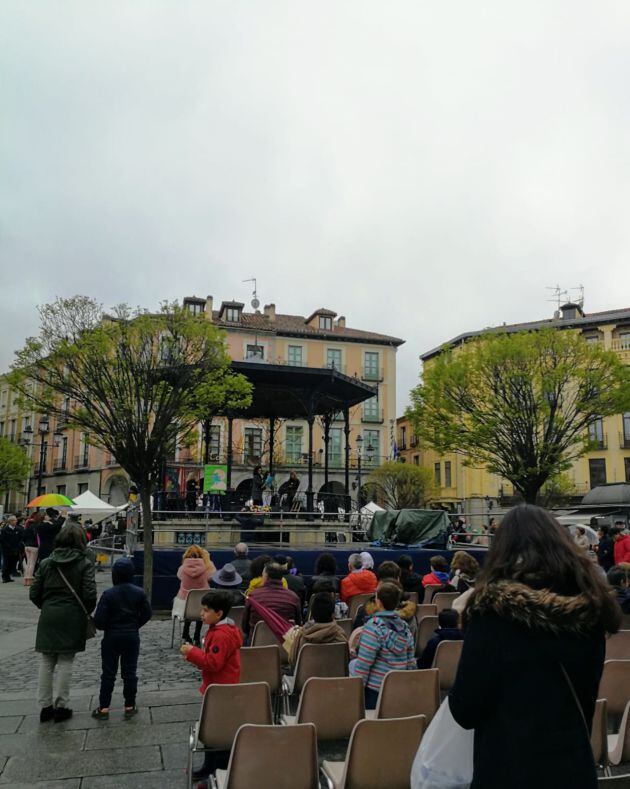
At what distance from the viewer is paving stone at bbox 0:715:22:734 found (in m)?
5.63

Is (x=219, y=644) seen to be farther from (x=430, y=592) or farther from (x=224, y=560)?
(x=224, y=560)

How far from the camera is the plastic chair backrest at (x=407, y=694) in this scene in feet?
14.4

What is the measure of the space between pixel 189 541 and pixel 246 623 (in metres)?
10.3

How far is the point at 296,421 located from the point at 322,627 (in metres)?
49.7

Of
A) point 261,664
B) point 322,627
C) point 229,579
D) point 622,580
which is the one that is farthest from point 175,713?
point 622,580

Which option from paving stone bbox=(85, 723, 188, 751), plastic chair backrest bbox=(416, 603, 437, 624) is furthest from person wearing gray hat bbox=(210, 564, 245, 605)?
paving stone bbox=(85, 723, 188, 751)

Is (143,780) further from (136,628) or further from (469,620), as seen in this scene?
(469,620)

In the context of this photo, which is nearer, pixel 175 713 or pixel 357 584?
pixel 175 713

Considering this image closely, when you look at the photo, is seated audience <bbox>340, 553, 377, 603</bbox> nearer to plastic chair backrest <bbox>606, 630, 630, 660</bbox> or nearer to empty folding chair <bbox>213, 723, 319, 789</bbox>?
plastic chair backrest <bbox>606, 630, 630, 660</bbox>

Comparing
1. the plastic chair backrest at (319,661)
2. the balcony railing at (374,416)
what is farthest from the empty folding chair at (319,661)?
the balcony railing at (374,416)

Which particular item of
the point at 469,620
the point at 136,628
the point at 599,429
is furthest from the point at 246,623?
the point at 599,429

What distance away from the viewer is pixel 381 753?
3502mm

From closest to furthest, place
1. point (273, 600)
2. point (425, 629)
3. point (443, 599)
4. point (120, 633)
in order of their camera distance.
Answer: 1. point (120, 633)
2. point (273, 600)
3. point (425, 629)
4. point (443, 599)

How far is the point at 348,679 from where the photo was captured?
4.42m
